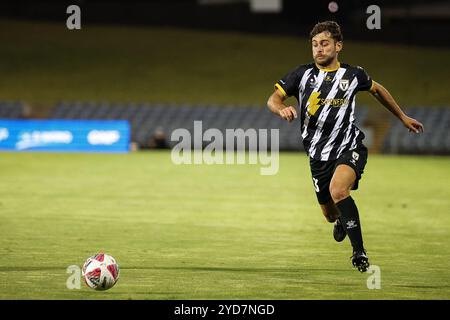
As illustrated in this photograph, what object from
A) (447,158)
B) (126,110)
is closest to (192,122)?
(126,110)

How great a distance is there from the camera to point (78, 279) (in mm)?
7719

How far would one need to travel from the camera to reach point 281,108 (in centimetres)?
818

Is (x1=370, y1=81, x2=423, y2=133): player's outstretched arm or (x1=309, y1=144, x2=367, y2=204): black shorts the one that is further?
(x1=370, y1=81, x2=423, y2=133): player's outstretched arm

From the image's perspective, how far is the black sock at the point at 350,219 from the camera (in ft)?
26.7

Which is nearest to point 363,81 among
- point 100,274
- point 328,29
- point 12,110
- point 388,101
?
point 388,101

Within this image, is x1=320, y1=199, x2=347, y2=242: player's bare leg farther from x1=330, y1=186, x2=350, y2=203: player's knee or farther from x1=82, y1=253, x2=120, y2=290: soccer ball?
x1=82, y1=253, x2=120, y2=290: soccer ball

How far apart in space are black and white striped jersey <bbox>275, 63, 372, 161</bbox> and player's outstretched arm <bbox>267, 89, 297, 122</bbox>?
95 millimetres

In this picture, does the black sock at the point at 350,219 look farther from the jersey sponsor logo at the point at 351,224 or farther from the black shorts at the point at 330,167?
the black shorts at the point at 330,167

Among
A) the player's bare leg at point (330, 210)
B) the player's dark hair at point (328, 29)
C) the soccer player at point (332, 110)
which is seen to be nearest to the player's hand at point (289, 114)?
the soccer player at point (332, 110)

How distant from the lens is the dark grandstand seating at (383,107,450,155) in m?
32.0

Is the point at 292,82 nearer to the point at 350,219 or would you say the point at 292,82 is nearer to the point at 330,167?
the point at 330,167

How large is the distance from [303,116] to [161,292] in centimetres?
247

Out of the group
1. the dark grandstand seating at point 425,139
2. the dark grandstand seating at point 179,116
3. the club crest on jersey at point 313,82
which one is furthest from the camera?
the dark grandstand seating at point 179,116

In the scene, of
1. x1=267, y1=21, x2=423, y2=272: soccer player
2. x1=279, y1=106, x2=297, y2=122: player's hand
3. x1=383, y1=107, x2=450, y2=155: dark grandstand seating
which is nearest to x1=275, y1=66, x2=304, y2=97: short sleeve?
x1=267, y1=21, x2=423, y2=272: soccer player
